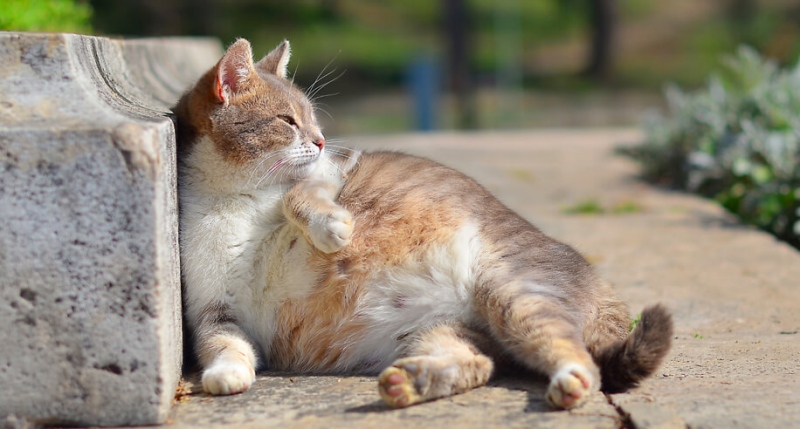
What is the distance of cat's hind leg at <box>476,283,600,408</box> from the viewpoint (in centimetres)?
228

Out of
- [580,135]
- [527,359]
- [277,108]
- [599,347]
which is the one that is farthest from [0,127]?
[580,135]

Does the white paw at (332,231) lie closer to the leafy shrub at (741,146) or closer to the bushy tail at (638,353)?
the bushy tail at (638,353)

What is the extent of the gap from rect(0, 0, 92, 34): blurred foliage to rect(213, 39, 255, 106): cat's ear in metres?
1.37

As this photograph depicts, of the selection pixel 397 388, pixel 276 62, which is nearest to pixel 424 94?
pixel 276 62

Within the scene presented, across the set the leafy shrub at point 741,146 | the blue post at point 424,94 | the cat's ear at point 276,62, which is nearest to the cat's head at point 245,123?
the cat's ear at point 276,62

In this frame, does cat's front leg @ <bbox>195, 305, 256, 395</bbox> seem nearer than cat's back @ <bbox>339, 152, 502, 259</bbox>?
Yes

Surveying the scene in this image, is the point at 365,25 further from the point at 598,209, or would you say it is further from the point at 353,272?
the point at 353,272

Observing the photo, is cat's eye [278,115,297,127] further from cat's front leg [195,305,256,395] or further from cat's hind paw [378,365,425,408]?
cat's hind paw [378,365,425,408]

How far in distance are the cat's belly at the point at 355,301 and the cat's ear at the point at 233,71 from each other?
56 centimetres

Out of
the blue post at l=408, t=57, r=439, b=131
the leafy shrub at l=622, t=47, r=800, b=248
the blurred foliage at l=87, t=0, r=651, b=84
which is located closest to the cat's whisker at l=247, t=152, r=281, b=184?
the leafy shrub at l=622, t=47, r=800, b=248

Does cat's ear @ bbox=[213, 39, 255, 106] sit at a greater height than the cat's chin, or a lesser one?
greater

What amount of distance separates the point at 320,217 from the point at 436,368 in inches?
23.3

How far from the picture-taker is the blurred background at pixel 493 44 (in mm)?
17109

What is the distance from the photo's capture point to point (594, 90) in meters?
19.6
